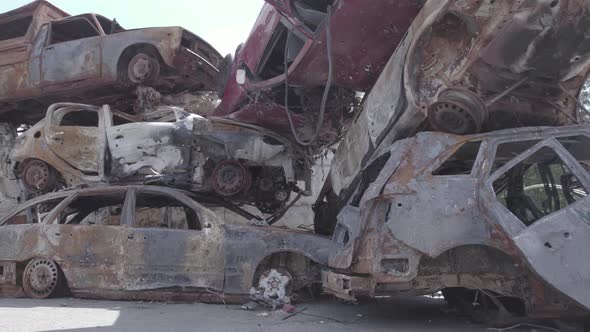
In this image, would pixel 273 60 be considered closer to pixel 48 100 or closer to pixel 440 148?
pixel 440 148

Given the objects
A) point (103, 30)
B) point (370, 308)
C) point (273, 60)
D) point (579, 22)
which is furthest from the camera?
point (103, 30)

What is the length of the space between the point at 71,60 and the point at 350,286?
25.9ft

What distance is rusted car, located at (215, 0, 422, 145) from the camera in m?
5.12

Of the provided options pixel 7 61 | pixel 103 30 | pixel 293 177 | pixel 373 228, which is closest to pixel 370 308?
pixel 373 228

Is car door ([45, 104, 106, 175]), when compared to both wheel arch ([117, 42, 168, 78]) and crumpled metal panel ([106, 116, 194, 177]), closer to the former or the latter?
crumpled metal panel ([106, 116, 194, 177])

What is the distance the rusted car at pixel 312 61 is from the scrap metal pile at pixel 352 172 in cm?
2

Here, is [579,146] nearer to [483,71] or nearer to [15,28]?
[483,71]

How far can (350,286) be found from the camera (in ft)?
12.7

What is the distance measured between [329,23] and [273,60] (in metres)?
1.74

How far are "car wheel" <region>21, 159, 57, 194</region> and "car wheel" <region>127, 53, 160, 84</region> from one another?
275cm

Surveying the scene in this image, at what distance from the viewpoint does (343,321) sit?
4.33 meters

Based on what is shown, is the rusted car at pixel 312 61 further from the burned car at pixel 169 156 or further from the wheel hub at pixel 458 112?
the wheel hub at pixel 458 112

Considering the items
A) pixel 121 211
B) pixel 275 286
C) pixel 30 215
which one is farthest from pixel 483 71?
pixel 30 215

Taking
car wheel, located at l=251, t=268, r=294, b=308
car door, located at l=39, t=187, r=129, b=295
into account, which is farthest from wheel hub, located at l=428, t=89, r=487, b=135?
car door, located at l=39, t=187, r=129, b=295
